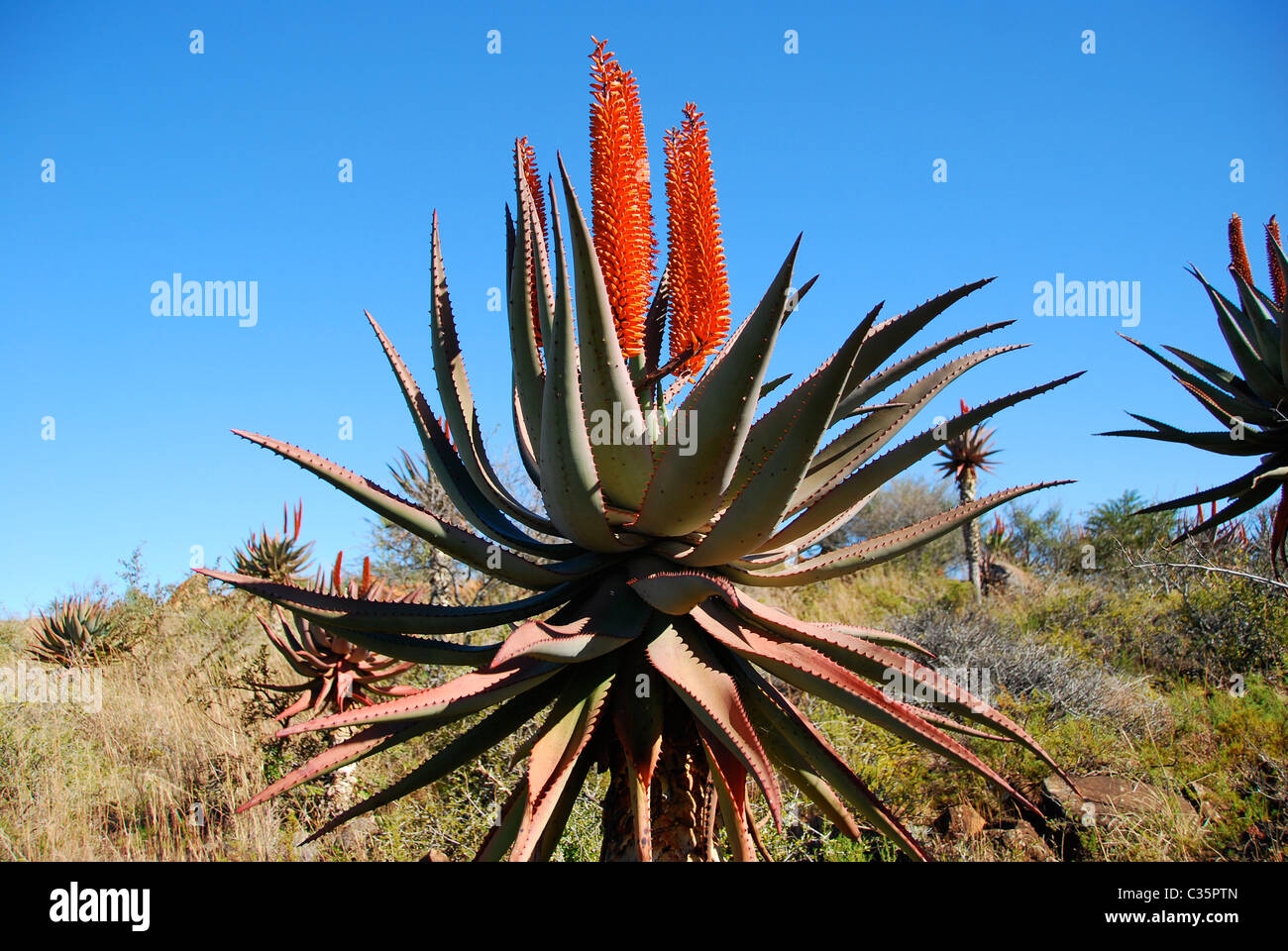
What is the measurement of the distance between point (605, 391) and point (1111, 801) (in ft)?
16.8

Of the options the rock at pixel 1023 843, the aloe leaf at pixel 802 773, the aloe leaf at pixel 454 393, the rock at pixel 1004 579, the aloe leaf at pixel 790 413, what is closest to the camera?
the aloe leaf at pixel 790 413

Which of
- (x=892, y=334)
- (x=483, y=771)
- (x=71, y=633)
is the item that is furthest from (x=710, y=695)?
(x=71, y=633)

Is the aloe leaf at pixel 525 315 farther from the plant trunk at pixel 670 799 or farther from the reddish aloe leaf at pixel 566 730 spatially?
the plant trunk at pixel 670 799

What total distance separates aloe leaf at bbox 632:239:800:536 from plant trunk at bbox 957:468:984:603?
10794 millimetres

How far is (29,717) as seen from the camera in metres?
7.50

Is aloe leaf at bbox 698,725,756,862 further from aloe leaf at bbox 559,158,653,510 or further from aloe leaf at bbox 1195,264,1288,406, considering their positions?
aloe leaf at bbox 1195,264,1288,406

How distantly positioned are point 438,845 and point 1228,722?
6.16 meters

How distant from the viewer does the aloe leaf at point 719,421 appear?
1635mm

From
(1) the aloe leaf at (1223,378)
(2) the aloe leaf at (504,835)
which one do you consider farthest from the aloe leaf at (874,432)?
(1) the aloe leaf at (1223,378)

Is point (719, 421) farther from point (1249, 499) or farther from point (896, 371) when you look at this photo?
point (1249, 499)
